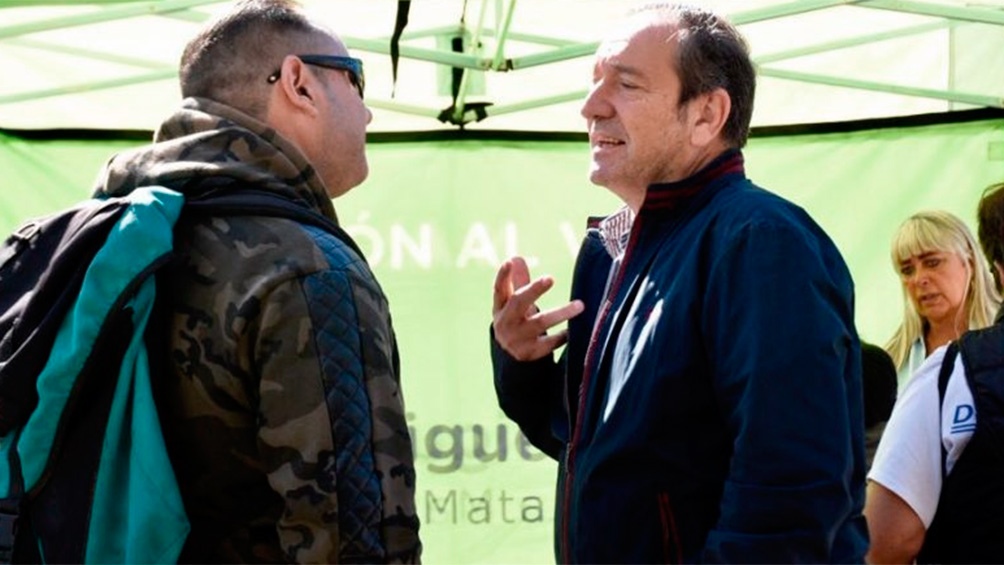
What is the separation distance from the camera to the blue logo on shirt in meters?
2.73

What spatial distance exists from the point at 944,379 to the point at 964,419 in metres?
0.11

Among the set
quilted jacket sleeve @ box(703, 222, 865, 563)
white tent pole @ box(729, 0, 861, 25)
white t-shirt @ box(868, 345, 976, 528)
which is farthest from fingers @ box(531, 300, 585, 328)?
white tent pole @ box(729, 0, 861, 25)

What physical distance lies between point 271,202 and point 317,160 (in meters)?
0.24

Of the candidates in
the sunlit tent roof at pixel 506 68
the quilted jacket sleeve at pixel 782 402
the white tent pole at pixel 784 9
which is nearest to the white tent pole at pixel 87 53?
the sunlit tent roof at pixel 506 68

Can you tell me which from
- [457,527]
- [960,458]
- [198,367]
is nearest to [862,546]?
[960,458]

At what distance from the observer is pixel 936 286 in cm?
470

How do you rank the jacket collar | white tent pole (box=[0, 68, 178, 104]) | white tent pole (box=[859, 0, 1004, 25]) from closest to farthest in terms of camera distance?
the jacket collar → white tent pole (box=[859, 0, 1004, 25]) → white tent pole (box=[0, 68, 178, 104])

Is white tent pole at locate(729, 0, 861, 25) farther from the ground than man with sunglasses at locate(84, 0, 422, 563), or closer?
farther from the ground

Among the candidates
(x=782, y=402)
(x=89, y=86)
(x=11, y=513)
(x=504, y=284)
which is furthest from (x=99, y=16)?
(x=782, y=402)

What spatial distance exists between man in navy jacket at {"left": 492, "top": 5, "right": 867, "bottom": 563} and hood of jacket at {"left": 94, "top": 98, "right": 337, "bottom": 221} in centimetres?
43

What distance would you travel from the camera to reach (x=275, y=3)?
2471 millimetres

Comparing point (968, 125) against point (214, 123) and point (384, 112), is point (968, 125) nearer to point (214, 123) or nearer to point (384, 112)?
point (384, 112)

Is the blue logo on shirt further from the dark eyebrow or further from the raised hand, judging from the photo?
the dark eyebrow

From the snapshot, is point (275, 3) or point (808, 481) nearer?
point (808, 481)
